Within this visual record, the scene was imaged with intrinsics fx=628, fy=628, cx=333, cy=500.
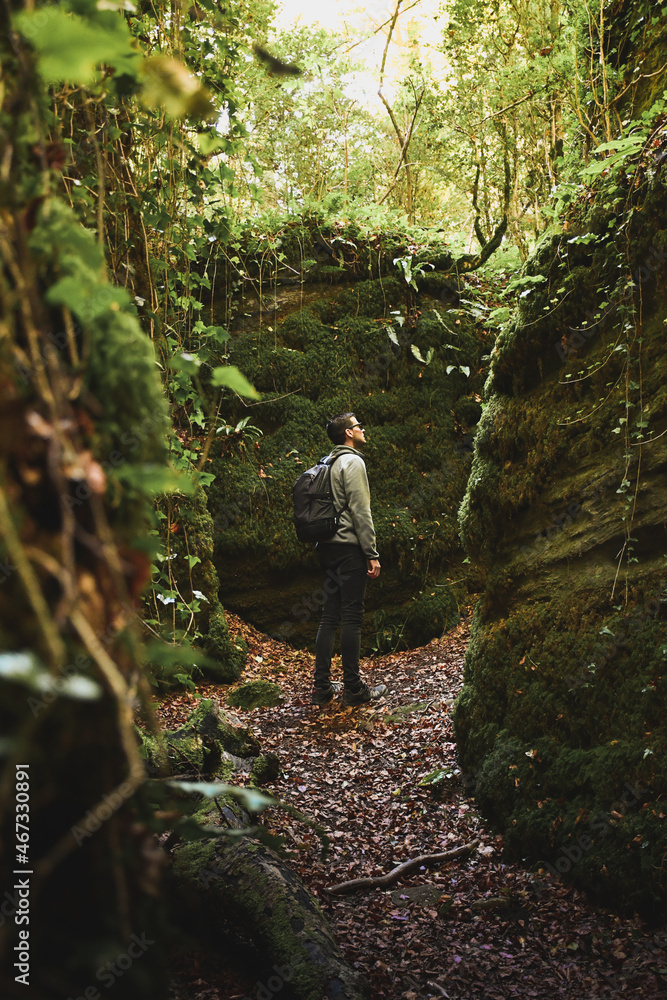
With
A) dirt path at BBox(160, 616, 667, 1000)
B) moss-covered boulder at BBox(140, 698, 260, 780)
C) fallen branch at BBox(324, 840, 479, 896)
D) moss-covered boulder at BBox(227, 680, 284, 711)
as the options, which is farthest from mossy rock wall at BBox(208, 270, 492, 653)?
fallen branch at BBox(324, 840, 479, 896)

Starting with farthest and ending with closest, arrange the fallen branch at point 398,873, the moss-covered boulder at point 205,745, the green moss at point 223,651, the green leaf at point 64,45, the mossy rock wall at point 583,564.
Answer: the green moss at point 223,651, the moss-covered boulder at point 205,745, the fallen branch at point 398,873, the mossy rock wall at point 583,564, the green leaf at point 64,45

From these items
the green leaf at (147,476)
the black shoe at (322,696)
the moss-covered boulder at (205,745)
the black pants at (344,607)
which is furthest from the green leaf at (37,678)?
the black shoe at (322,696)

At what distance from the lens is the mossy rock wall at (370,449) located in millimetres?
8375

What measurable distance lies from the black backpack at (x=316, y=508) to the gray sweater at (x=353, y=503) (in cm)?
6

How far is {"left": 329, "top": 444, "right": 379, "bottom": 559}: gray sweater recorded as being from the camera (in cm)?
618

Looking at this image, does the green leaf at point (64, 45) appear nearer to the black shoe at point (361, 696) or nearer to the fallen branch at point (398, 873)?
the fallen branch at point (398, 873)

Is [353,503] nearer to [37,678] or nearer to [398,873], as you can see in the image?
[398,873]

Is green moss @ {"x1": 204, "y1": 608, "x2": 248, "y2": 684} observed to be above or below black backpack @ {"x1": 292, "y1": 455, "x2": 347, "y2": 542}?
below

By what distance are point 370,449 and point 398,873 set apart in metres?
5.92

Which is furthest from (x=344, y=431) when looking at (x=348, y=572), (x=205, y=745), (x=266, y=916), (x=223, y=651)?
(x=266, y=916)

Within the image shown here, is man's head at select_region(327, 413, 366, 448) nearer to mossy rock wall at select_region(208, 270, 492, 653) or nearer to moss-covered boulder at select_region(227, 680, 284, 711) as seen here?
mossy rock wall at select_region(208, 270, 492, 653)

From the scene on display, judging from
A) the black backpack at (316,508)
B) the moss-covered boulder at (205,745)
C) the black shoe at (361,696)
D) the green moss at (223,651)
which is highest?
the black backpack at (316,508)

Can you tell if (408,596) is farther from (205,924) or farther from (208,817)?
(205,924)

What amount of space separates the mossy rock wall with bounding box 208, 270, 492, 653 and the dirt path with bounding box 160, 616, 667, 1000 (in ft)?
7.58
